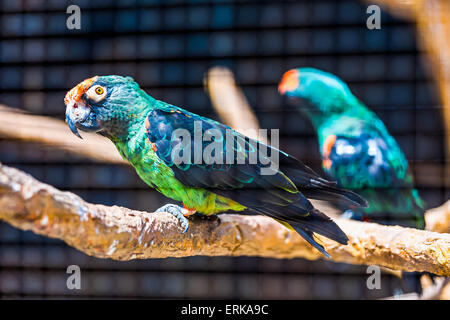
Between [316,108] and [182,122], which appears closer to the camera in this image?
[182,122]

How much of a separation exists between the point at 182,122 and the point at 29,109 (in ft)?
2.19

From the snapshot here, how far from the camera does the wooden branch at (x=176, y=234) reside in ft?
2.67

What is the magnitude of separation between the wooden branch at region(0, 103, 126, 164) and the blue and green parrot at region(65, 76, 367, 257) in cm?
28

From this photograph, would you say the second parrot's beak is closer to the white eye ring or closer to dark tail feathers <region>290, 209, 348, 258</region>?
the white eye ring

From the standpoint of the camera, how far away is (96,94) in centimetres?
122

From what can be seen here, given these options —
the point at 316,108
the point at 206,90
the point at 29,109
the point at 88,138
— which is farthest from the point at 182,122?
the point at 29,109

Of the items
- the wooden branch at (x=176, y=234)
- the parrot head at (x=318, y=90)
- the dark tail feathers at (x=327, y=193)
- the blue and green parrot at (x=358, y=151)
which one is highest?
the parrot head at (x=318, y=90)

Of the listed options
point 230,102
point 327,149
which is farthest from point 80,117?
point 327,149

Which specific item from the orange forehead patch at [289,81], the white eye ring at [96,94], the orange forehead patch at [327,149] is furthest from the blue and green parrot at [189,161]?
the orange forehead patch at [289,81]

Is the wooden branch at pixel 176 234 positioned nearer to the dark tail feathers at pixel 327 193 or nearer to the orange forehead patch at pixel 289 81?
the dark tail feathers at pixel 327 193

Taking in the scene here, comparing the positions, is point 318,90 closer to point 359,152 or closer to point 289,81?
point 289,81
